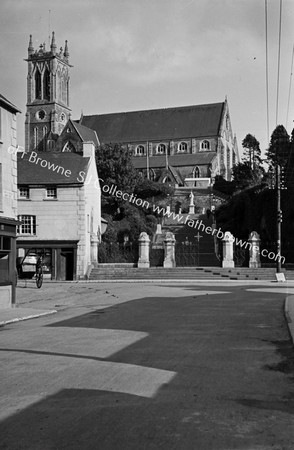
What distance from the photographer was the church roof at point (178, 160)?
111894 millimetres

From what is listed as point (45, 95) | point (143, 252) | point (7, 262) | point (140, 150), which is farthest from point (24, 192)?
point (45, 95)

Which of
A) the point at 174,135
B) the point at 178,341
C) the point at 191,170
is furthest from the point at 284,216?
the point at 174,135

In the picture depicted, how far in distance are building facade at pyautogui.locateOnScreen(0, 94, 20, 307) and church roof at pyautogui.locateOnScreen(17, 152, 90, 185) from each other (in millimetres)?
23637

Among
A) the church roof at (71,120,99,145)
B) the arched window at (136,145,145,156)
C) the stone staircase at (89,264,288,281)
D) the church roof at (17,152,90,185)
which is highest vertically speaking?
the church roof at (71,120,99,145)

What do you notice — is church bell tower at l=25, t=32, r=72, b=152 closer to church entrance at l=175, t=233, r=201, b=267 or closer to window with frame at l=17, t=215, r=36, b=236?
church entrance at l=175, t=233, r=201, b=267

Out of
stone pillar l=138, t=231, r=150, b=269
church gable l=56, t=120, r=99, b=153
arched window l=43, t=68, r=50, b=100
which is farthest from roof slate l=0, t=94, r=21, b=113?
arched window l=43, t=68, r=50, b=100

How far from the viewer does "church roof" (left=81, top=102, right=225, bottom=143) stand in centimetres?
12088

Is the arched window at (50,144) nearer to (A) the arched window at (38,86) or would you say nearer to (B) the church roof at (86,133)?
(B) the church roof at (86,133)

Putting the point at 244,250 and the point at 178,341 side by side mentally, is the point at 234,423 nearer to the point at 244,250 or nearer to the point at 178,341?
the point at 178,341

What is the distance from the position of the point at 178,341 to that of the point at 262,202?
Answer: 147 feet

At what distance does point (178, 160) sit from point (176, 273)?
73.4 metres

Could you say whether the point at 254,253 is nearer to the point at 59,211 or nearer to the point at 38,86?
the point at 59,211

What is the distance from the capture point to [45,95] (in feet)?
436

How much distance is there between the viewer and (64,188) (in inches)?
1775
